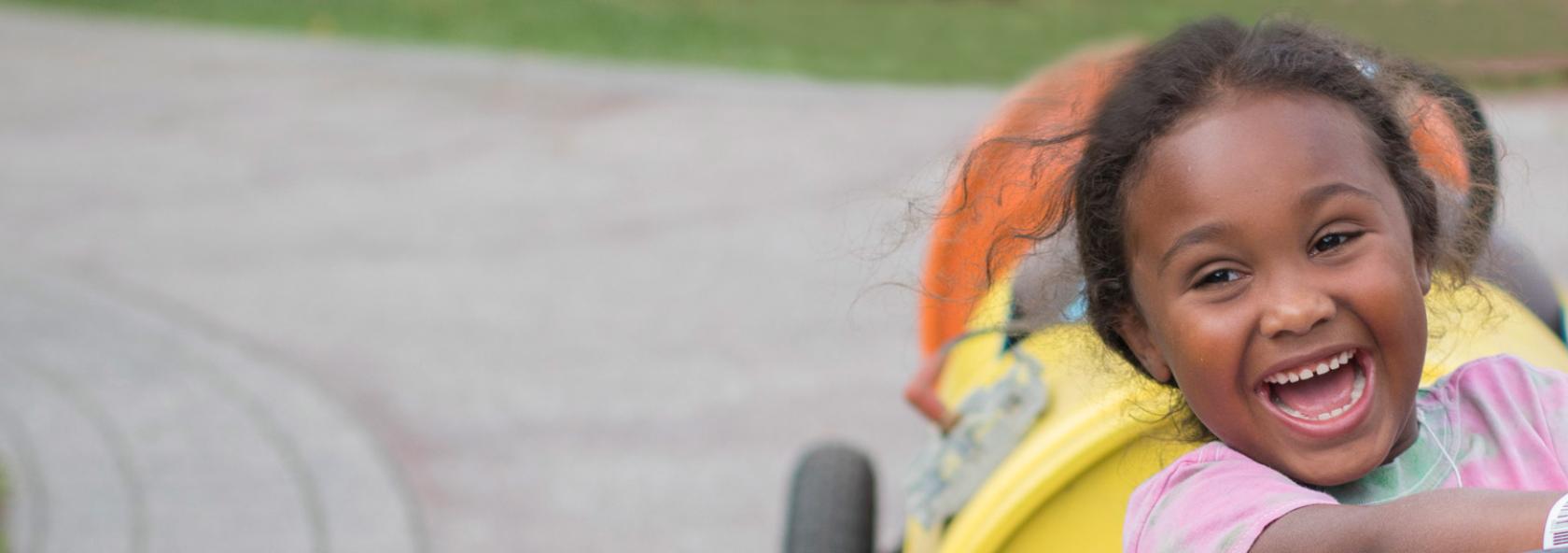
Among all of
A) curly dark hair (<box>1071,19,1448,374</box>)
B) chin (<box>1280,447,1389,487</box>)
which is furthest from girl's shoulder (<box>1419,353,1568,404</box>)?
chin (<box>1280,447,1389,487</box>)

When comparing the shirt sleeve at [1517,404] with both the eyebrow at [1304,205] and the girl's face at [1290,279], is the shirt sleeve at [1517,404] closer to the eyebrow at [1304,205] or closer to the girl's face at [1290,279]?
the girl's face at [1290,279]

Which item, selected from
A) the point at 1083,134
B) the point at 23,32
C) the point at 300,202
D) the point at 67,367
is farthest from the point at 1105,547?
the point at 23,32

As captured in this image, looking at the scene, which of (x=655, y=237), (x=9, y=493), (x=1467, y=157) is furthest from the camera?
(x=655, y=237)

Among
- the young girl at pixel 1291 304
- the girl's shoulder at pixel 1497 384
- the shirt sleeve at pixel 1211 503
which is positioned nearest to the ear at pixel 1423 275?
the young girl at pixel 1291 304

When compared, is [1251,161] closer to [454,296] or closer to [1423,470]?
[1423,470]

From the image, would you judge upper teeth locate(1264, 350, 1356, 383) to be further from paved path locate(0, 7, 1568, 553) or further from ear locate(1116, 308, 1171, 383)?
paved path locate(0, 7, 1568, 553)

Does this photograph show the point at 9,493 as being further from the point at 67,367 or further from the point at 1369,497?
the point at 1369,497

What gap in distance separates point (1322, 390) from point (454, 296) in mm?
3626

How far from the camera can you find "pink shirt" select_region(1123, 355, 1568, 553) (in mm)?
1300

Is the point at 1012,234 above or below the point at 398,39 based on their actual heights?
below

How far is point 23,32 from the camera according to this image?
8305mm

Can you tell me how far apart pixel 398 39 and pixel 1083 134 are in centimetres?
694

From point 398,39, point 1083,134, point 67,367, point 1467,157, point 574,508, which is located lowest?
point 574,508

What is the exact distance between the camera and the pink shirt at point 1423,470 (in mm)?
1300
